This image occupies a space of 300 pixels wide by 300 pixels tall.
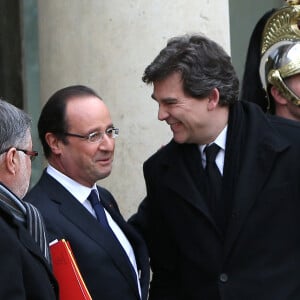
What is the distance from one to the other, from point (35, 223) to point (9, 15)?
401cm

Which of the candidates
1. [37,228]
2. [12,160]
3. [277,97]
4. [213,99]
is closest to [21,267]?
[37,228]

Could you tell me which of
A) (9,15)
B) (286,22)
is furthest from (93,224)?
(9,15)

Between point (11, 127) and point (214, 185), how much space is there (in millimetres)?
1044

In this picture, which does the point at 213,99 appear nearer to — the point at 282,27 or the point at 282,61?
the point at 282,61

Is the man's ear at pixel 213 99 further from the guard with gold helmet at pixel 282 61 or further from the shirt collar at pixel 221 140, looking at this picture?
the guard with gold helmet at pixel 282 61

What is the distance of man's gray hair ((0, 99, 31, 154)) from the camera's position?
3559 millimetres

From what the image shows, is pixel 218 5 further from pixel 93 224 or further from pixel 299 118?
pixel 93 224

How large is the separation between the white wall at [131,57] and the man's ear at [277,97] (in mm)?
593

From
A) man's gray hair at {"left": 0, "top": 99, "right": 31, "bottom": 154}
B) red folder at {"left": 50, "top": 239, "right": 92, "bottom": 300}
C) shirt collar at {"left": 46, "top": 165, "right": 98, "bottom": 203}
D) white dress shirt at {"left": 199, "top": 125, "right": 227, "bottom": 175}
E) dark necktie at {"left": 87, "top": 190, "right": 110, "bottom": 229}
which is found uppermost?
man's gray hair at {"left": 0, "top": 99, "right": 31, "bottom": 154}

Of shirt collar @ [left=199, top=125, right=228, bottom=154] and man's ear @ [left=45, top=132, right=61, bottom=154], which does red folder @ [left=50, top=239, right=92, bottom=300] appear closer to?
man's ear @ [left=45, top=132, right=61, bottom=154]

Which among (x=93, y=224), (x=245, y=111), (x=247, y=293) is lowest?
(x=247, y=293)

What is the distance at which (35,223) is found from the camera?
3.57 m

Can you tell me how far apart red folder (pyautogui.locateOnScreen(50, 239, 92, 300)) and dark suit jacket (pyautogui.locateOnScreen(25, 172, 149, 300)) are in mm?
150

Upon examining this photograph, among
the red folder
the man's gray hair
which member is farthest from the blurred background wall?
the man's gray hair
